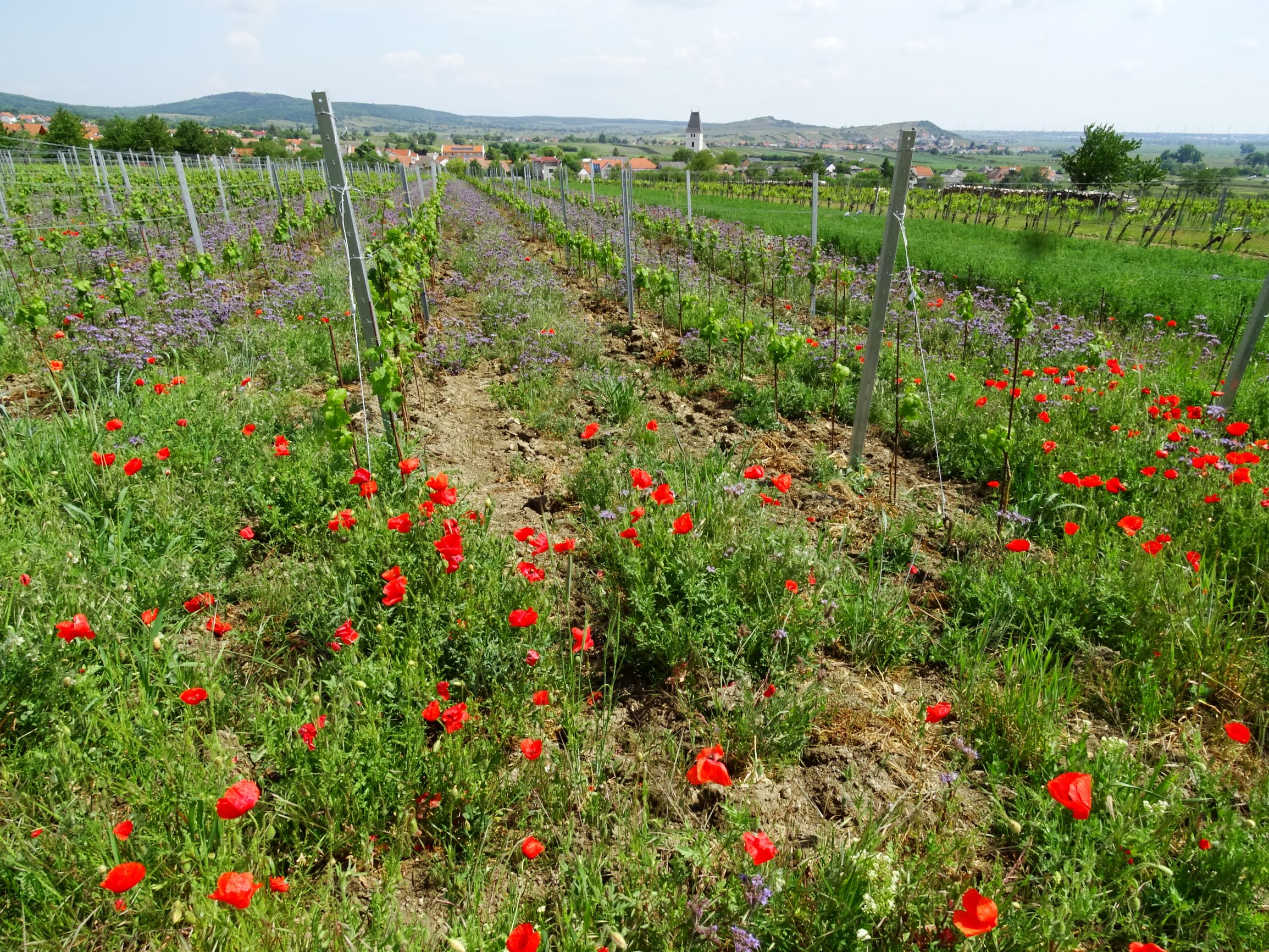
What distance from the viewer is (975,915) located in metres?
Answer: 1.45

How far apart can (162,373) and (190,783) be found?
4887 mm

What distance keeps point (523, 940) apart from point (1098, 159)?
1238 inches

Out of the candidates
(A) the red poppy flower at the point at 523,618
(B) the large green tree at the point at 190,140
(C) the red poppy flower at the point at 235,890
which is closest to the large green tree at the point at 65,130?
(B) the large green tree at the point at 190,140

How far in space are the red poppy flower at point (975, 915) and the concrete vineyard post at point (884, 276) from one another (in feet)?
10.8

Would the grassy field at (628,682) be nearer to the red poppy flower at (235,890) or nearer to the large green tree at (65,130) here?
the red poppy flower at (235,890)

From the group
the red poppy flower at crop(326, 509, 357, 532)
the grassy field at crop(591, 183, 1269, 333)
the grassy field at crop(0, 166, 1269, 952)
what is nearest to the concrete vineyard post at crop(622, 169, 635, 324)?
the grassy field at crop(0, 166, 1269, 952)

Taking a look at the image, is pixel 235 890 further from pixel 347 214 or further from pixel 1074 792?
pixel 347 214

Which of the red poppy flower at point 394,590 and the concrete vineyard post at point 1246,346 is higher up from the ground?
the concrete vineyard post at point 1246,346

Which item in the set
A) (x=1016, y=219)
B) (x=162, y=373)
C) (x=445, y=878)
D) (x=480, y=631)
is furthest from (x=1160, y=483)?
(x=1016, y=219)

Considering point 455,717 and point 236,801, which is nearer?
point 236,801

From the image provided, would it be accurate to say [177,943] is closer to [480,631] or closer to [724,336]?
[480,631]

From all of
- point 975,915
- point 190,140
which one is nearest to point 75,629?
point 975,915

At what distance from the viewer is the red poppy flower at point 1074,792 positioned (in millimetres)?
1534

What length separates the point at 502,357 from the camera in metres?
7.28
